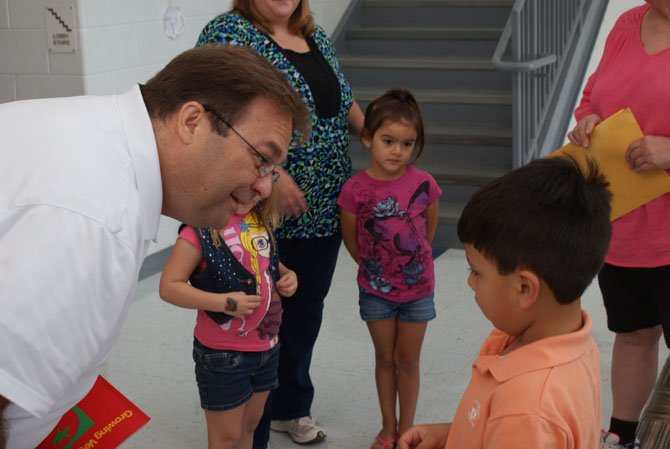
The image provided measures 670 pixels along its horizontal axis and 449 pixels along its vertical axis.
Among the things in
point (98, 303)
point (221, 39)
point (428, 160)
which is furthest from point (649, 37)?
point (428, 160)

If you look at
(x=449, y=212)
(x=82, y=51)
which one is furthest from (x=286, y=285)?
(x=449, y=212)

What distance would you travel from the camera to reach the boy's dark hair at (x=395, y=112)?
2646 millimetres

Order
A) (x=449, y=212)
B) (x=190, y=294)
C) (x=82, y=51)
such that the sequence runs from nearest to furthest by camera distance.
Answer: (x=190, y=294) < (x=82, y=51) < (x=449, y=212)

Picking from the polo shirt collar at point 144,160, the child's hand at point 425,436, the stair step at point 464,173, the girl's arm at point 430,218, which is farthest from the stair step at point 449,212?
the polo shirt collar at point 144,160

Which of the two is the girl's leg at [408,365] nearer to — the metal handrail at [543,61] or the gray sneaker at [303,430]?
the gray sneaker at [303,430]

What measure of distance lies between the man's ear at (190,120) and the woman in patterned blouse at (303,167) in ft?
3.29

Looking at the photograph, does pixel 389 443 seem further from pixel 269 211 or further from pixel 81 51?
pixel 81 51

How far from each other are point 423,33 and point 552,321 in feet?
16.6

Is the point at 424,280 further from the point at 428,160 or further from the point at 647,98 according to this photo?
the point at 428,160

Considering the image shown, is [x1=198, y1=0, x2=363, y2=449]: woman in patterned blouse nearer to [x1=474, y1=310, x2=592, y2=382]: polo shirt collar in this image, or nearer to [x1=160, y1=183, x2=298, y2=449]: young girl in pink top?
[x1=160, y1=183, x2=298, y2=449]: young girl in pink top

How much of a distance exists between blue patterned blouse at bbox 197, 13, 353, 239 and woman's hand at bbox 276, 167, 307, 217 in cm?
12

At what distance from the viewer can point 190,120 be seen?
1.39 metres

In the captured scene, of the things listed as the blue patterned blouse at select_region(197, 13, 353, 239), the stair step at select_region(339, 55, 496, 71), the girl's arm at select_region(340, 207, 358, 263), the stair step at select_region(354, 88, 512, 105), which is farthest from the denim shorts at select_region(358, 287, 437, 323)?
the stair step at select_region(339, 55, 496, 71)

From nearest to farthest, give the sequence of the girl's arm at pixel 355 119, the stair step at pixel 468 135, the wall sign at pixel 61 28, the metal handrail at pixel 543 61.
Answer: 1. the girl's arm at pixel 355 119
2. the wall sign at pixel 61 28
3. the metal handrail at pixel 543 61
4. the stair step at pixel 468 135
